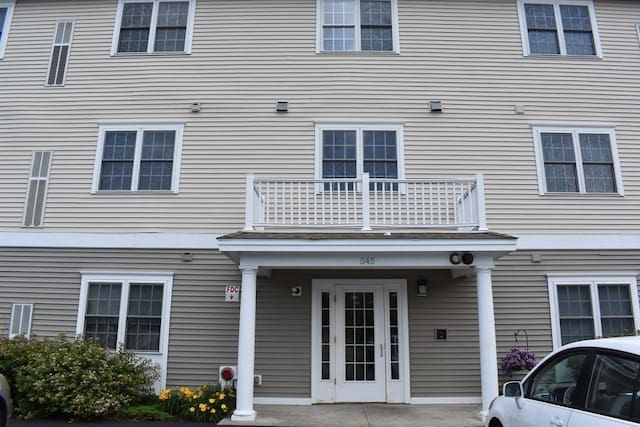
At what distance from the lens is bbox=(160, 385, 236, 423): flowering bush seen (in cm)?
782

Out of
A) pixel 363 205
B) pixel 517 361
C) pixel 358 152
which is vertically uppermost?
pixel 358 152

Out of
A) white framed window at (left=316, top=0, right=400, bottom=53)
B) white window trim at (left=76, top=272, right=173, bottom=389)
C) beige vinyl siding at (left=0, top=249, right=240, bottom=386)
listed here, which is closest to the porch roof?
beige vinyl siding at (left=0, top=249, right=240, bottom=386)

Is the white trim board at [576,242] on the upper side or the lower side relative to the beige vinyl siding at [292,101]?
lower

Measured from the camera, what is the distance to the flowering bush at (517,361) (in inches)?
344

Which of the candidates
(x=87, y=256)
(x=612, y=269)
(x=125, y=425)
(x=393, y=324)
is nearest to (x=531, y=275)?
(x=612, y=269)

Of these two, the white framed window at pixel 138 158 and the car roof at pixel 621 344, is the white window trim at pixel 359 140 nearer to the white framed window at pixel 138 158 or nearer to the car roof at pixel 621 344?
the white framed window at pixel 138 158

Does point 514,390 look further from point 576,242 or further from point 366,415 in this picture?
point 576,242

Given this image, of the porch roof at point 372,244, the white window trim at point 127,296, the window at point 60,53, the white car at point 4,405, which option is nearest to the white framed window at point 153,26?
the window at point 60,53

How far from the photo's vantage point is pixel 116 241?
9.59 m

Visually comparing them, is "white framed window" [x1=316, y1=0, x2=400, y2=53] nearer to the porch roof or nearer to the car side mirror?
the porch roof

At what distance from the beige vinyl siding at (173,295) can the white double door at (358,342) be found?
1.79 m

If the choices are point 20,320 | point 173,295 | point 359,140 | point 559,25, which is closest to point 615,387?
point 359,140

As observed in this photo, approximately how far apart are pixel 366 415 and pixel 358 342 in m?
1.54

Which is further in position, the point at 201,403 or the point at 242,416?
the point at 201,403
